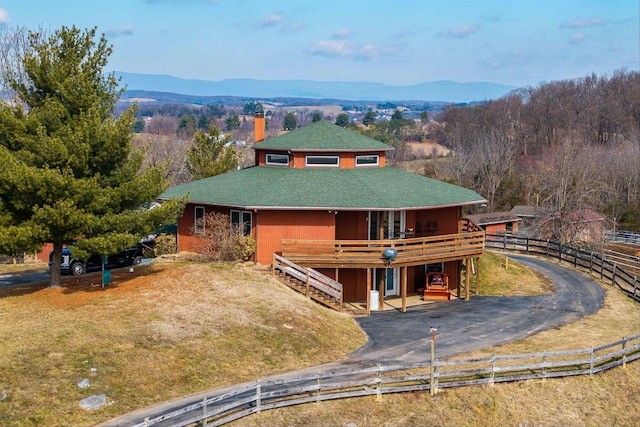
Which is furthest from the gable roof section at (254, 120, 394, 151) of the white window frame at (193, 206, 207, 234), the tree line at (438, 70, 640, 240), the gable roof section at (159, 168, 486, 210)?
the tree line at (438, 70, 640, 240)

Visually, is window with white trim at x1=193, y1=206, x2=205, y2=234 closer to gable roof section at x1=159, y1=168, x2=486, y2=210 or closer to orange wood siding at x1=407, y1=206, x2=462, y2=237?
gable roof section at x1=159, y1=168, x2=486, y2=210

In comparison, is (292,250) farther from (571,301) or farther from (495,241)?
(495,241)

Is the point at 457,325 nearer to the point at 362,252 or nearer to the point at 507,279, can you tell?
the point at 362,252

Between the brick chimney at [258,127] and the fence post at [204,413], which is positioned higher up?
the brick chimney at [258,127]

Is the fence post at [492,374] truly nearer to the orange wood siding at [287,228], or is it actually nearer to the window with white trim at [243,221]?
the orange wood siding at [287,228]

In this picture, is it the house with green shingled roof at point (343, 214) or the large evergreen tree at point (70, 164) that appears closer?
the large evergreen tree at point (70, 164)

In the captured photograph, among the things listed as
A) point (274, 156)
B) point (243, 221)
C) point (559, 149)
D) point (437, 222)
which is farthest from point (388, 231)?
point (559, 149)

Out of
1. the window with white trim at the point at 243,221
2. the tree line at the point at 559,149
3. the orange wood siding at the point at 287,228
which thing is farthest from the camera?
the tree line at the point at 559,149

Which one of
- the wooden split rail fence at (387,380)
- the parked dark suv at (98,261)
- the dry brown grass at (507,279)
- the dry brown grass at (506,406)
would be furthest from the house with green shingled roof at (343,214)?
the wooden split rail fence at (387,380)
